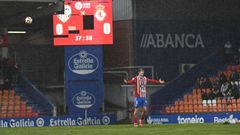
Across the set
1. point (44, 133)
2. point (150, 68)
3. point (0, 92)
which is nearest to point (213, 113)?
point (150, 68)

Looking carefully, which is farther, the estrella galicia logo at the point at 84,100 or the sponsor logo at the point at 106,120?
the sponsor logo at the point at 106,120

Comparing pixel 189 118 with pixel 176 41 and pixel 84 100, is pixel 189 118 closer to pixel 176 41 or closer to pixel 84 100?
pixel 84 100

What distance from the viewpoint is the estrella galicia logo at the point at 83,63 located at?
31656mm

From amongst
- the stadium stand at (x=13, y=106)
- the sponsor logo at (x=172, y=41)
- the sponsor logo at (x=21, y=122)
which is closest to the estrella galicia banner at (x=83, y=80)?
the sponsor logo at (x=21, y=122)

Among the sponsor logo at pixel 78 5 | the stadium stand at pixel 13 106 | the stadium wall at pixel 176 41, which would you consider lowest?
the stadium stand at pixel 13 106

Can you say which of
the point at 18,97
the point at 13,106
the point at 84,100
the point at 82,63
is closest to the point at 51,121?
the point at 84,100

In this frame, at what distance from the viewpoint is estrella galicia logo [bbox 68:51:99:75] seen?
31.7 m

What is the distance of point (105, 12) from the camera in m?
31.0

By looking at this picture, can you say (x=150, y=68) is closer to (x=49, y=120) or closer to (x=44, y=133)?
(x=49, y=120)

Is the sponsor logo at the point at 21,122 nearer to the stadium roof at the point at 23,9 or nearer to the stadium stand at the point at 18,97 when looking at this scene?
the stadium stand at the point at 18,97

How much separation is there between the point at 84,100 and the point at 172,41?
292 inches

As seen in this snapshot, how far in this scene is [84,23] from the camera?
101 feet

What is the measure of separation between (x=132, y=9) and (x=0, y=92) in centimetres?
825

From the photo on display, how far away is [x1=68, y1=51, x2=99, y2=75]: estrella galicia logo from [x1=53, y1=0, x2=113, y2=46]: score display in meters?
0.96
